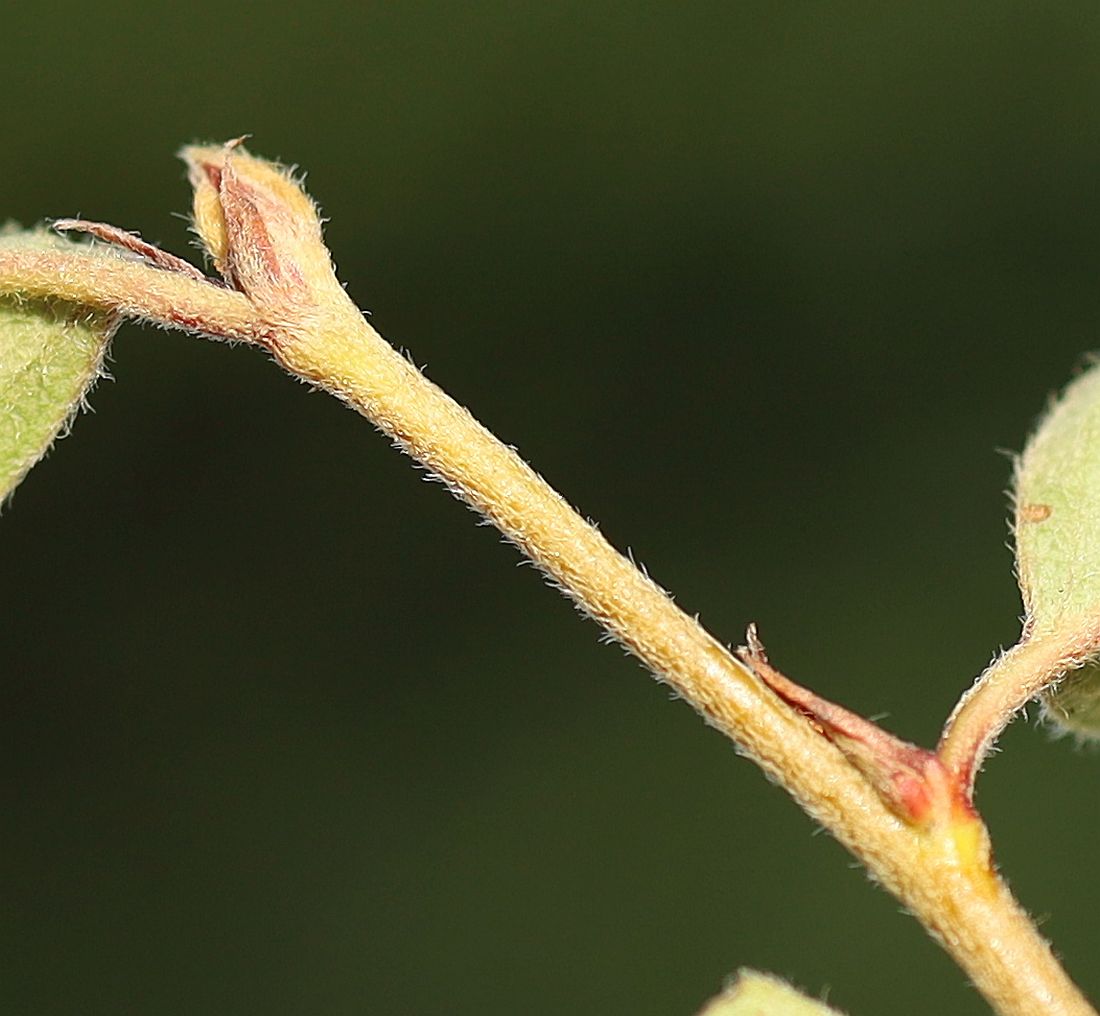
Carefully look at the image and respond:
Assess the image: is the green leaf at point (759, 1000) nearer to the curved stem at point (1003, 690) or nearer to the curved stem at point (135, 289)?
the curved stem at point (1003, 690)

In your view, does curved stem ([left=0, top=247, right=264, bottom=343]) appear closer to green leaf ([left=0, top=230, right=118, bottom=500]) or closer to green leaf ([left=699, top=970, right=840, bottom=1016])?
green leaf ([left=0, top=230, right=118, bottom=500])

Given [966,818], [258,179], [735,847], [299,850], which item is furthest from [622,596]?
[299,850]

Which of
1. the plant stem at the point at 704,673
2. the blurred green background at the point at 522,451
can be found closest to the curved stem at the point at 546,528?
the plant stem at the point at 704,673

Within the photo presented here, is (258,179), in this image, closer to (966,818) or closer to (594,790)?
(966,818)

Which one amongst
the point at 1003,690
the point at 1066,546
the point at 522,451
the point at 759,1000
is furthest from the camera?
the point at 522,451

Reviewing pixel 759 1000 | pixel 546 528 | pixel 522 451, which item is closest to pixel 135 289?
pixel 546 528

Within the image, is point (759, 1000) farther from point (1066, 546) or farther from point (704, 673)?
point (1066, 546)
